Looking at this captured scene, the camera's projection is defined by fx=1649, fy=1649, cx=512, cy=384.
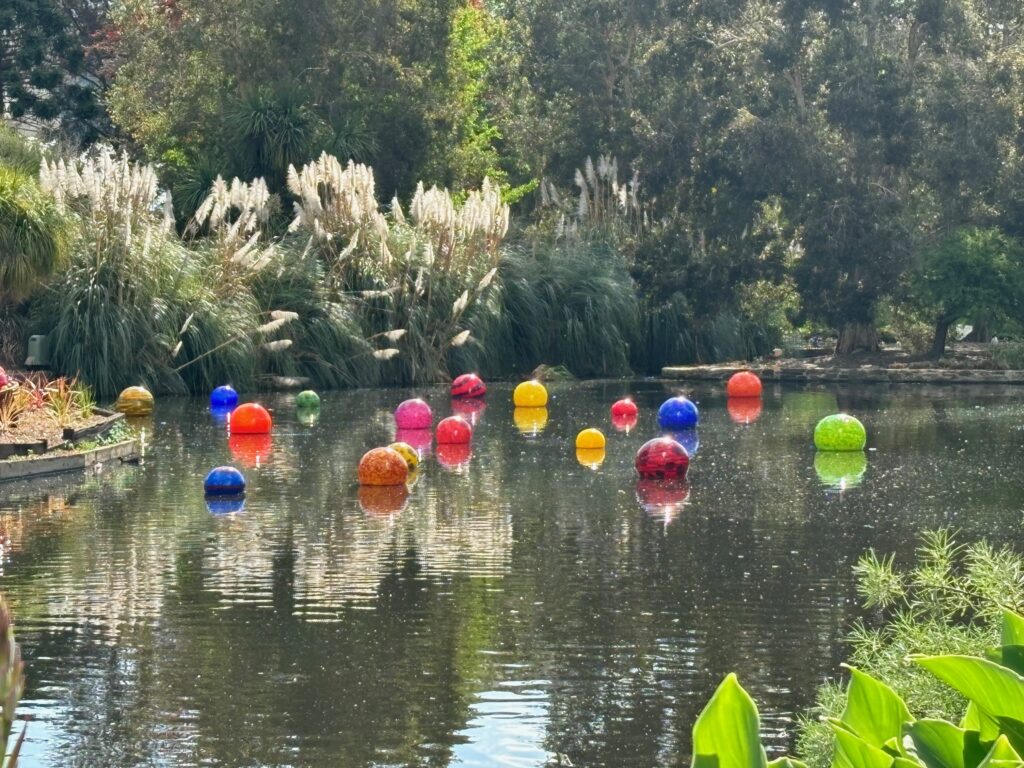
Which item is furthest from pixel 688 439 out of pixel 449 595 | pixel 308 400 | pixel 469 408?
pixel 449 595

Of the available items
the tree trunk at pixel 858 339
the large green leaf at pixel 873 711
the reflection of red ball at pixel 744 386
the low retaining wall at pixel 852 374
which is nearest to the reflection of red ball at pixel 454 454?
the reflection of red ball at pixel 744 386

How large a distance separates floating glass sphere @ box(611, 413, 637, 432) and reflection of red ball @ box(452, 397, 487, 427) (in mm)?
1822

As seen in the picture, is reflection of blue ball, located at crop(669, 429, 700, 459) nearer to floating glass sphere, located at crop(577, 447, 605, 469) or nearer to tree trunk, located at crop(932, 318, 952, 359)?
floating glass sphere, located at crop(577, 447, 605, 469)

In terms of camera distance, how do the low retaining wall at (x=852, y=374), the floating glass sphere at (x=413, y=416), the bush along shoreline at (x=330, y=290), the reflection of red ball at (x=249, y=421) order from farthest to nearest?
the low retaining wall at (x=852, y=374), the bush along shoreline at (x=330, y=290), the floating glass sphere at (x=413, y=416), the reflection of red ball at (x=249, y=421)

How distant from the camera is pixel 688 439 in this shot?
1927 centimetres

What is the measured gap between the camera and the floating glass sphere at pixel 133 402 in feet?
73.1

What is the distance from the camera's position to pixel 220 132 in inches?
1372

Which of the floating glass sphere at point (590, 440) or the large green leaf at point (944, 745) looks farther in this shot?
the floating glass sphere at point (590, 440)

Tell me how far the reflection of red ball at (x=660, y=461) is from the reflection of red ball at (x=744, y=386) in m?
11.2

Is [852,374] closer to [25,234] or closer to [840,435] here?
[840,435]

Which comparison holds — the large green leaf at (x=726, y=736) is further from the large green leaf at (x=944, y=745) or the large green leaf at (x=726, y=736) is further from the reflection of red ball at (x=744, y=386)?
the reflection of red ball at (x=744, y=386)

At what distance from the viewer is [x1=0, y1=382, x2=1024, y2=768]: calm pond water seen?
6926 mm

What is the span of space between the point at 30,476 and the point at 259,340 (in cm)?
1102

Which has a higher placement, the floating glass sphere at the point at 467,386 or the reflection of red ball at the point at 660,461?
the floating glass sphere at the point at 467,386
